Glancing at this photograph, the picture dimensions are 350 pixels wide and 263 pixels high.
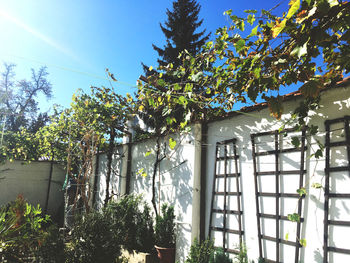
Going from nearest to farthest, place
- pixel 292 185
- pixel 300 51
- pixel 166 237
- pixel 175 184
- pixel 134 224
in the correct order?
pixel 300 51 → pixel 292 185 → pixel 166 237 → pixel 175 184 → pixel 134 224

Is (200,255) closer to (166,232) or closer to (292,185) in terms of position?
(166,232)

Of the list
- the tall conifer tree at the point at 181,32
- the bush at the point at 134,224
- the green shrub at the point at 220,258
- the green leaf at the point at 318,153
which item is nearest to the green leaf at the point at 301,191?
the green leaf at the point at 318,153

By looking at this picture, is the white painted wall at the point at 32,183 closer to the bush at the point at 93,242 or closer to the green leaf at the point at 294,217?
the bush at the point at 93,242

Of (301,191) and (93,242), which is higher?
(301,191)

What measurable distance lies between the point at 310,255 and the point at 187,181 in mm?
2111

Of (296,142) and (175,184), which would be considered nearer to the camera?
(296,142)

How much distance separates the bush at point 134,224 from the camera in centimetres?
445

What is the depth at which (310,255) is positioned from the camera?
8.55 ft

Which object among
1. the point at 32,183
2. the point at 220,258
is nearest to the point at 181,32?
the point at 32,183

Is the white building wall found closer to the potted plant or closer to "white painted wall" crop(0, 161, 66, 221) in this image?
the potted plant

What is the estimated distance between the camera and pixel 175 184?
4.57 metres

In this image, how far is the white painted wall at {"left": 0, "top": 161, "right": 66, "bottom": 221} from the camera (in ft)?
29.1

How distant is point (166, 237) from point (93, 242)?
53.3 inches

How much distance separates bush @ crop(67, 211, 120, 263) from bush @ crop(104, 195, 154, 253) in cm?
62
